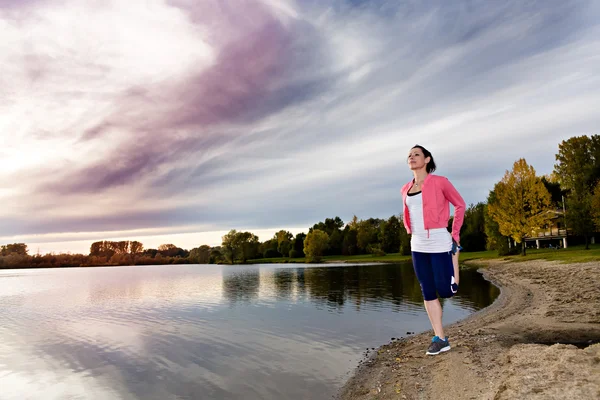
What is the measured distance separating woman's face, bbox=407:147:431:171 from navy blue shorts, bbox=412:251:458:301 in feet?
4.94

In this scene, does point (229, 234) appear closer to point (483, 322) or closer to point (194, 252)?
point (194, 252)

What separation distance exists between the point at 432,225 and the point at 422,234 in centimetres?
24

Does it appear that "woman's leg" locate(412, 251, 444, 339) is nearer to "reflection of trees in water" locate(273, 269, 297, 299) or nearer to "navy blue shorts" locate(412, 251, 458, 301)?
"navy blue shorts" locate(412, 251, 458, 301)

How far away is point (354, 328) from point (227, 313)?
8195 mm

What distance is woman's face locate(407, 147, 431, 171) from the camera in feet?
21.7

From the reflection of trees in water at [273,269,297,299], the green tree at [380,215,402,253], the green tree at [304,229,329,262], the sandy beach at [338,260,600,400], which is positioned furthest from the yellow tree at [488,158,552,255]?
the green tree at [304,229,329,262]

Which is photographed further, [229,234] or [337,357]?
[229,234]

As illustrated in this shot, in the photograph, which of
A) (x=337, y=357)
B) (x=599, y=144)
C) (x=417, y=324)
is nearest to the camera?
(x=337, y=357)

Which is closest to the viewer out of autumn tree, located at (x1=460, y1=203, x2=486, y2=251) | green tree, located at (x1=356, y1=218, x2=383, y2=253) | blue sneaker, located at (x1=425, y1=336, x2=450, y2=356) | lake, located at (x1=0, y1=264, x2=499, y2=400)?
blue sneaker, located at (x1=425, y1=336, x2=450, y2=356)

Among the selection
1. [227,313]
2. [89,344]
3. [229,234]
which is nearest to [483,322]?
[227,313]

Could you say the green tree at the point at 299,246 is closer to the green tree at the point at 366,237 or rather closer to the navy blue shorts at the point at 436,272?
the green tree at the point at 366,237

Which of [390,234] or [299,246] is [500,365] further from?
[299,246]

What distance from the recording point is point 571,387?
15.5 ft

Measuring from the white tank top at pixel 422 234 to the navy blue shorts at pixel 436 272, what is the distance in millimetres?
114
